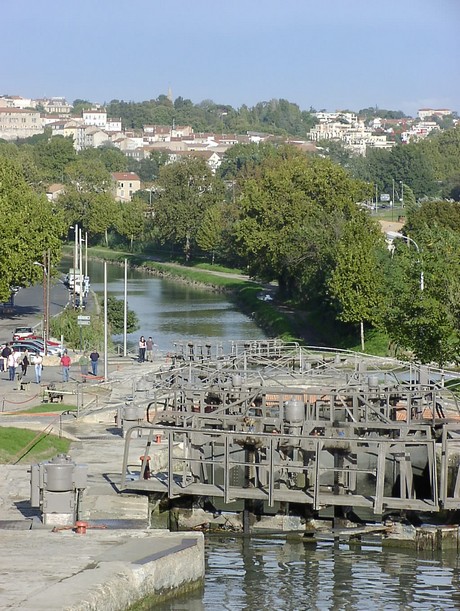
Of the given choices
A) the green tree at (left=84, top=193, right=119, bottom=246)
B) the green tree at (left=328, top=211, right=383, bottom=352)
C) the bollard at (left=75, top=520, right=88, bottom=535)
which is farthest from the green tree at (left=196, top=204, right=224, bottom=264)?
the bollard at (left=75, top=520, right=88, bottom=535)

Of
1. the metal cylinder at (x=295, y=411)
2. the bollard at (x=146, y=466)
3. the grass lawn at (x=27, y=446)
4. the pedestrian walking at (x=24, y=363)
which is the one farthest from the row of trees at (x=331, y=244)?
the bollard at (x=146, y=466)

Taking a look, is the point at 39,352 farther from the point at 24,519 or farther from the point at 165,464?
the point at 24,519

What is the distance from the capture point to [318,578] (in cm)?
2373

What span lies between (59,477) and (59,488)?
178 mm

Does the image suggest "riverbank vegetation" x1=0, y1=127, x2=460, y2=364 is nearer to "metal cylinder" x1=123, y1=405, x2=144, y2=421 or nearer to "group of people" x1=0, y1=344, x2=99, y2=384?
"group of people" x1=0, y1=344, x2=99, y2=384

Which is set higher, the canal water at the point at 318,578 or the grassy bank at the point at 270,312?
the canal water at the point at 318,578

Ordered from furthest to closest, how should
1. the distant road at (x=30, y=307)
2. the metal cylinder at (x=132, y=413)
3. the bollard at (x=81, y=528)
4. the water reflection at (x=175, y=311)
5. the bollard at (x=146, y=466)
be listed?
the water reflection at (x=175, y=311) < the distant road at (x=30, y=307) < the metal cylinder at (x=132, y=413) < the bollard at (x=146, y=466) < the bollard at (x=81, y=528)

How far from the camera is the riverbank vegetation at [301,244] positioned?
4628cm

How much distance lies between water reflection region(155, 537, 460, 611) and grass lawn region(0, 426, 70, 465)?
4.83 m

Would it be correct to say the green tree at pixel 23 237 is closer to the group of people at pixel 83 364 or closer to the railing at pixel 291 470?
the group of people at pixel 83 364

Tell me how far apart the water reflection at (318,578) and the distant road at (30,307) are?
115ft

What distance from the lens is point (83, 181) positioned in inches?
5886

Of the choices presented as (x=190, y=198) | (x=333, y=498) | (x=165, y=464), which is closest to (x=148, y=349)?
(x=165, y=464)

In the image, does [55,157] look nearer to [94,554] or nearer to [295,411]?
[295,411]
